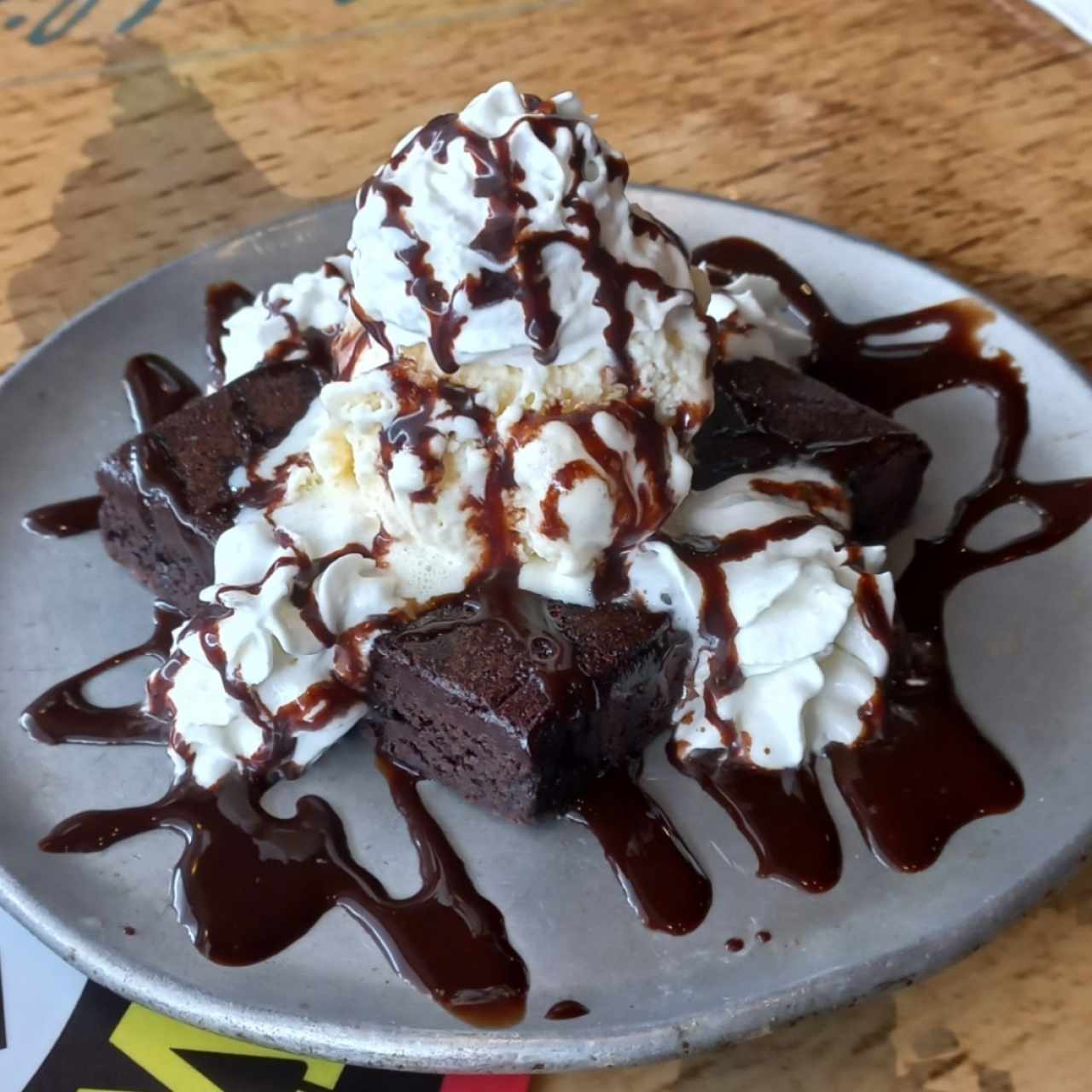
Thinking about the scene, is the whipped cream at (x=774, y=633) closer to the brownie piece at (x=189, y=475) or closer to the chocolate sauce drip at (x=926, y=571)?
the chocolate sauce drip at (x=926, y=571)

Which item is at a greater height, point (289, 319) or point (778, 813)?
point (289, 319)

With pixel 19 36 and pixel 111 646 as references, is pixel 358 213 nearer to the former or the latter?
pixel 111 646

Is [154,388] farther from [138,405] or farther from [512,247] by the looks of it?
[512,247]

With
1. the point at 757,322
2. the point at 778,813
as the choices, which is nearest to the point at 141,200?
the point at 757,322

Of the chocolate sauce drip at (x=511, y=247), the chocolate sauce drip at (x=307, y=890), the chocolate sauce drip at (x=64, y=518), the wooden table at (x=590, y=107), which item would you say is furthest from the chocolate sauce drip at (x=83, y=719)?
the wooden table at (x=590, y=107)

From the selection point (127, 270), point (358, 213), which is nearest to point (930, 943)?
point (358, 213)

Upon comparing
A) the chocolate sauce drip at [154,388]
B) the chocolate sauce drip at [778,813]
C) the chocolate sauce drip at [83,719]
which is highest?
the chocolate sauce drip at [154,388]

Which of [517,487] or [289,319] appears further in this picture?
[289,319]
